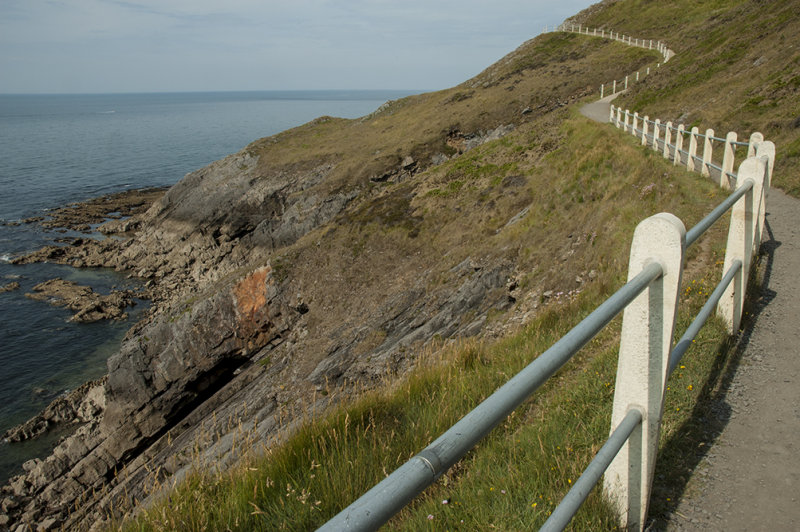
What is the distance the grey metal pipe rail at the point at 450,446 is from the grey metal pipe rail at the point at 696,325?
1.25 meters

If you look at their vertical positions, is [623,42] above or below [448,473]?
above

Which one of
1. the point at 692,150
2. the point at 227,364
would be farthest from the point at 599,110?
the point at 227,364

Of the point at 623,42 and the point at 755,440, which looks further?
the point at 623,42

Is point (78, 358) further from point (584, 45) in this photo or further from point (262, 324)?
point (584, 45)

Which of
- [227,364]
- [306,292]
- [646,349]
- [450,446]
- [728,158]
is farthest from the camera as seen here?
[306,292]

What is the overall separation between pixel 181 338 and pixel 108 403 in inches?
166

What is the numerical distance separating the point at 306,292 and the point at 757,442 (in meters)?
22.4

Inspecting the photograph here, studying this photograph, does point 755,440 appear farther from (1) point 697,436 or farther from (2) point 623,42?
(2) point 623,42

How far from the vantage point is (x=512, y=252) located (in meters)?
17.8

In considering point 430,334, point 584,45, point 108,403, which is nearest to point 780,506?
point 430,334

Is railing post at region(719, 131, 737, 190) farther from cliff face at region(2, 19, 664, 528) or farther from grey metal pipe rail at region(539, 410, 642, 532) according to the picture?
grey metal pipe rail at region(539, 410, 642, 532)

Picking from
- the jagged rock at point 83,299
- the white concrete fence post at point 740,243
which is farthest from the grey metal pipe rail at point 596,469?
the jagged rock at point 83,299

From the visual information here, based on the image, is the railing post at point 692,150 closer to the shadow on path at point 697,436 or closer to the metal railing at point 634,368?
the shadow on path at point 697,436

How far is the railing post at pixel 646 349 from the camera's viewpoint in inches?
102
